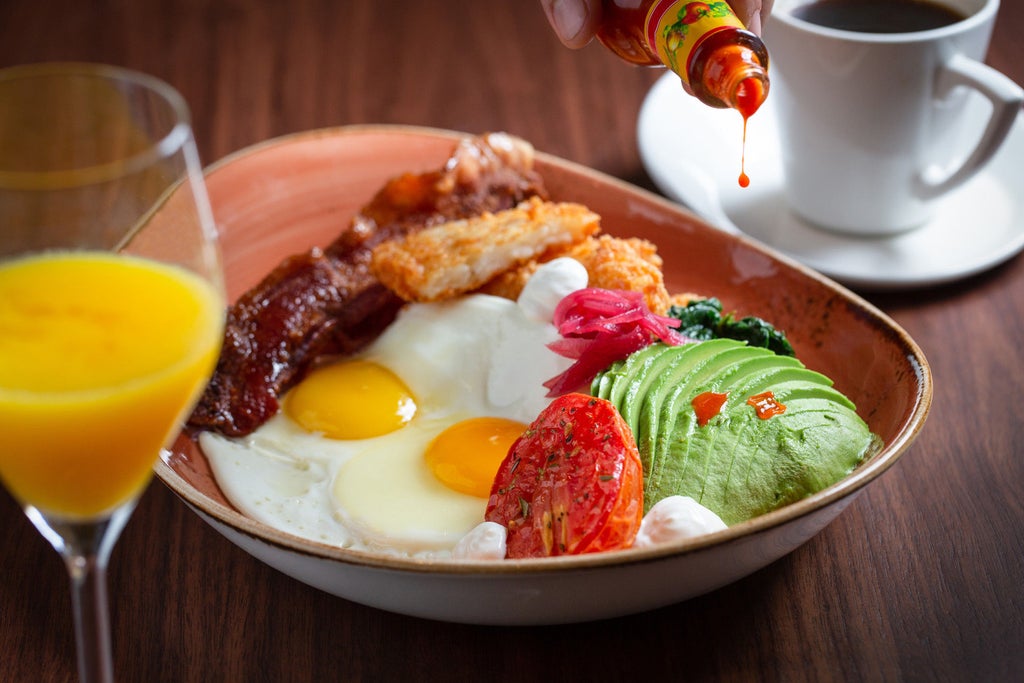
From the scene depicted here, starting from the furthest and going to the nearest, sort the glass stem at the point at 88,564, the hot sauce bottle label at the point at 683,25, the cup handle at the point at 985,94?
the cup handle at the point at 985,94
the hot sauce bottle label at the point at 683,25
the glass stem at the point at 88,564

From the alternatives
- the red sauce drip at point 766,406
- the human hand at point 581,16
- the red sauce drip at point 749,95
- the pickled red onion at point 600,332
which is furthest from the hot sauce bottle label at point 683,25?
the red sauce drip at point 766,406

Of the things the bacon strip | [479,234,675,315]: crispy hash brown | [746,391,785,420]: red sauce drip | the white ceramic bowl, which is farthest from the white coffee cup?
[746,391,785,420]: red sauce drip

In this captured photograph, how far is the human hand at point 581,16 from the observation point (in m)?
2.54

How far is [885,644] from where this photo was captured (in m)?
2.08

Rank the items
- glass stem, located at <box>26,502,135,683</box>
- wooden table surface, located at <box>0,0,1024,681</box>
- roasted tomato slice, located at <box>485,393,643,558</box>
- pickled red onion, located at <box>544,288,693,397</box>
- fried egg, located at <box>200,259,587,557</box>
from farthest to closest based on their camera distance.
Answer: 1. pickled red onion, located at <box>544,288,693,397</box>
2. fried egg, located at <box>200,259,587,557</box>
3. wooden table surface, located at <box>0,0,1024,681</box>
4. roasted tomato slice, located at <box>485,393,643,558</box>
5. glass stem, located at <box>26,502,135,683</box>

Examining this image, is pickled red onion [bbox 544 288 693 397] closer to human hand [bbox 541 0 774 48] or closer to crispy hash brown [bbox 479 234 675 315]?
crispy hash brown [bbox 479 234 675 315]

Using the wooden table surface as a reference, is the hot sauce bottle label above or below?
above

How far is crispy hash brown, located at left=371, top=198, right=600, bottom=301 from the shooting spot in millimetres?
2830

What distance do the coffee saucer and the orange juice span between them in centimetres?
194

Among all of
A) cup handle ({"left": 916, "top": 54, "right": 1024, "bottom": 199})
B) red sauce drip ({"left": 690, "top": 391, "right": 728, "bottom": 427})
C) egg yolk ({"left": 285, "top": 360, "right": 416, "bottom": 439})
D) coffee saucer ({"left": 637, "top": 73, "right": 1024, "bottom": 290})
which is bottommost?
egg yolk ({"left": 285, "top": 360, "right": 416, "bottom": 439})

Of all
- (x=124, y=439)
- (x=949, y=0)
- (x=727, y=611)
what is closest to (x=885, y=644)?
(x=727, y=611)

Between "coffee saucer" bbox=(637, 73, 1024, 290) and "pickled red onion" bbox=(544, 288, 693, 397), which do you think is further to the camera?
"coffee saucer" bbox=(637, 73, 1024, 290)

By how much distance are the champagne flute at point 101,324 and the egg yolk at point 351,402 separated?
3.54 ft

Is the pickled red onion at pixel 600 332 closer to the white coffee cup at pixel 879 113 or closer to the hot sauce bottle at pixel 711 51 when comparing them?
the hot sauce bottle at pixel 711 51
